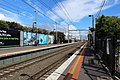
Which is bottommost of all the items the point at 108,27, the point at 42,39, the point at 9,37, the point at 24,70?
the point at 24,70

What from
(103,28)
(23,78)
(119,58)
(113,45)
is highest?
(103,28)

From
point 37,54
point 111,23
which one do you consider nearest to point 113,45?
point 37,54

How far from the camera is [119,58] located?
1262 cm

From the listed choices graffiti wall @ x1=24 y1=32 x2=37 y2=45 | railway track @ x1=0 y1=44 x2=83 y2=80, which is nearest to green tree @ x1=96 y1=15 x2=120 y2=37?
railway track @ x1=0 y1=44 x2=83 y2=80

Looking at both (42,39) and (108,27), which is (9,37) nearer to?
(108,27)

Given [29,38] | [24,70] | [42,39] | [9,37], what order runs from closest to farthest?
[24,70] → [9,37] → [29,38] → [42,39]

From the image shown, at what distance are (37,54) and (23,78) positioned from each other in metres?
17.2

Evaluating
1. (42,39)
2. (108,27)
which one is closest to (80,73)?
(108,27)

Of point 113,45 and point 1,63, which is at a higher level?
point 113,45

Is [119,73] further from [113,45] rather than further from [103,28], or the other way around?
[103,28]

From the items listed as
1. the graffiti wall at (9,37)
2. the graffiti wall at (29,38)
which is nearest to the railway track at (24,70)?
the graffiti wall at (9,37)

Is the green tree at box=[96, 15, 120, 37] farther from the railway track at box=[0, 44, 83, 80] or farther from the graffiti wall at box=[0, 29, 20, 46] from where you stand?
the railway track at box=[0, 44, 83, 80]

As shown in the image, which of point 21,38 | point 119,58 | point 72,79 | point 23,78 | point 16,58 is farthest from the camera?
point 21,38

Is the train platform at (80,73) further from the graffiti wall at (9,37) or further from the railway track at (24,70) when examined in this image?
the graffiti wall at (9,37)
